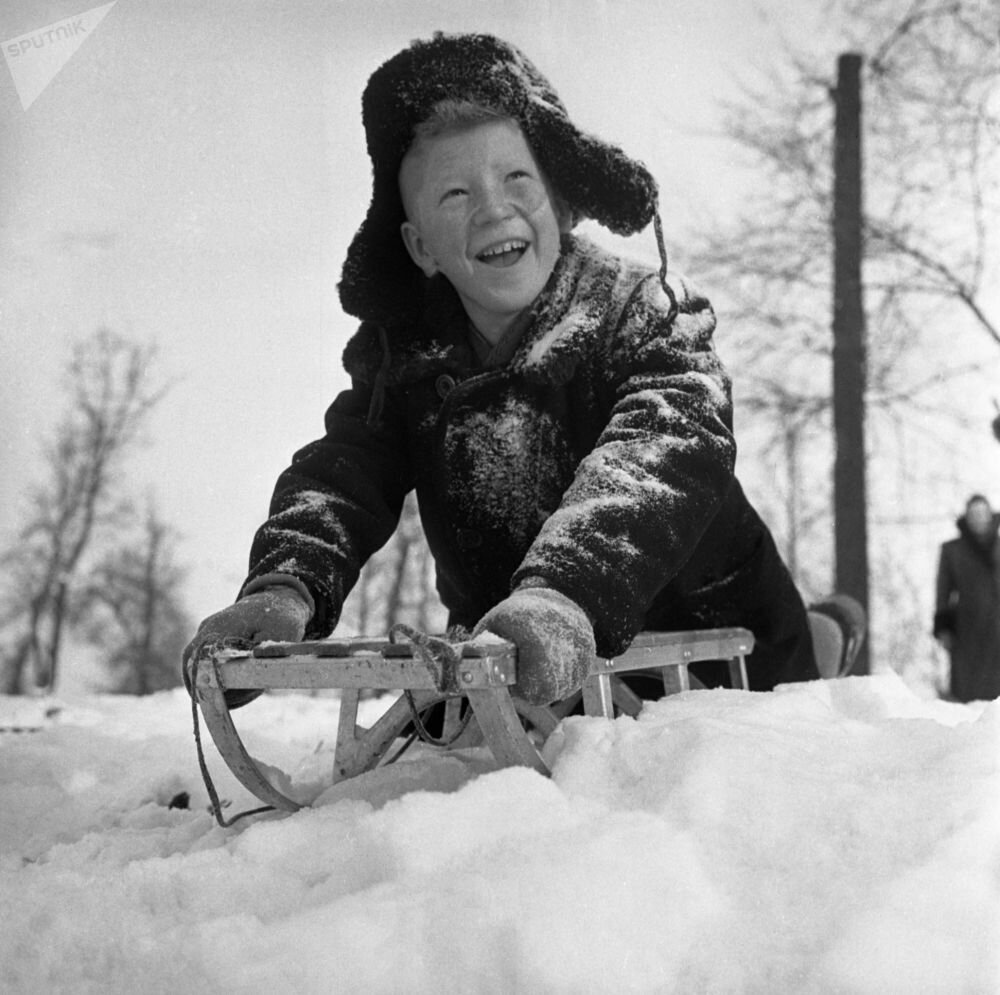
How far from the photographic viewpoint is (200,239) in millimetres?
1535

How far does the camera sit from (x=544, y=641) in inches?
34.4

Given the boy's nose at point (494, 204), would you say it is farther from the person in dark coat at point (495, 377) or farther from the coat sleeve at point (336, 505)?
the coat sleeve at point (336, 505)

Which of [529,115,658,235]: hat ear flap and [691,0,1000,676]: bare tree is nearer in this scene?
[529,115,658,235]: hat ear flap

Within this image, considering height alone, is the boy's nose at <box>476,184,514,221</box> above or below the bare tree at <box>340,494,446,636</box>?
above

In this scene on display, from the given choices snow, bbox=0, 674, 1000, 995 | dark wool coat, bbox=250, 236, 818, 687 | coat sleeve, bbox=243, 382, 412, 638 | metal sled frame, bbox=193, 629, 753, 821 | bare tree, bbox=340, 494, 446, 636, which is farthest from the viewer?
bare tree, bbox=340, 494, 446, 636

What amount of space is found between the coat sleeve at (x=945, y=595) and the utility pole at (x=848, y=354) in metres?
0.11

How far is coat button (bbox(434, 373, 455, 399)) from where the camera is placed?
1.31 metres

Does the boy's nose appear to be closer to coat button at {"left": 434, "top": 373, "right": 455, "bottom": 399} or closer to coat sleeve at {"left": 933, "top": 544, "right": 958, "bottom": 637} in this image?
coat button at {"left": 434, "top": 373, "right": 455, "bottom": 399}

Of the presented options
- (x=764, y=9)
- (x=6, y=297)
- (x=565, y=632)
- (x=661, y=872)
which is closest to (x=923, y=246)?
(x=764, y=9)

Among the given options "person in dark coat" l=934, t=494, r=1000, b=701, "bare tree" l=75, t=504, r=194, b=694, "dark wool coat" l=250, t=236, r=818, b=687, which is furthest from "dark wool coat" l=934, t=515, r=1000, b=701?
"bare tree" l=75, t=504, r=194, b=694

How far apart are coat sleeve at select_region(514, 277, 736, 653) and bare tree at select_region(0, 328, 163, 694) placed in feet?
2.48

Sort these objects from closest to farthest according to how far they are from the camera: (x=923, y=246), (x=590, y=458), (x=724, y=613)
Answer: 1. (x=590, y=458)
2. (x=724, y=613)
3. (x=923, y=246)

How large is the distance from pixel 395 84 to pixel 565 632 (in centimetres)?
77

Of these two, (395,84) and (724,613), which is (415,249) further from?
(724,613)
